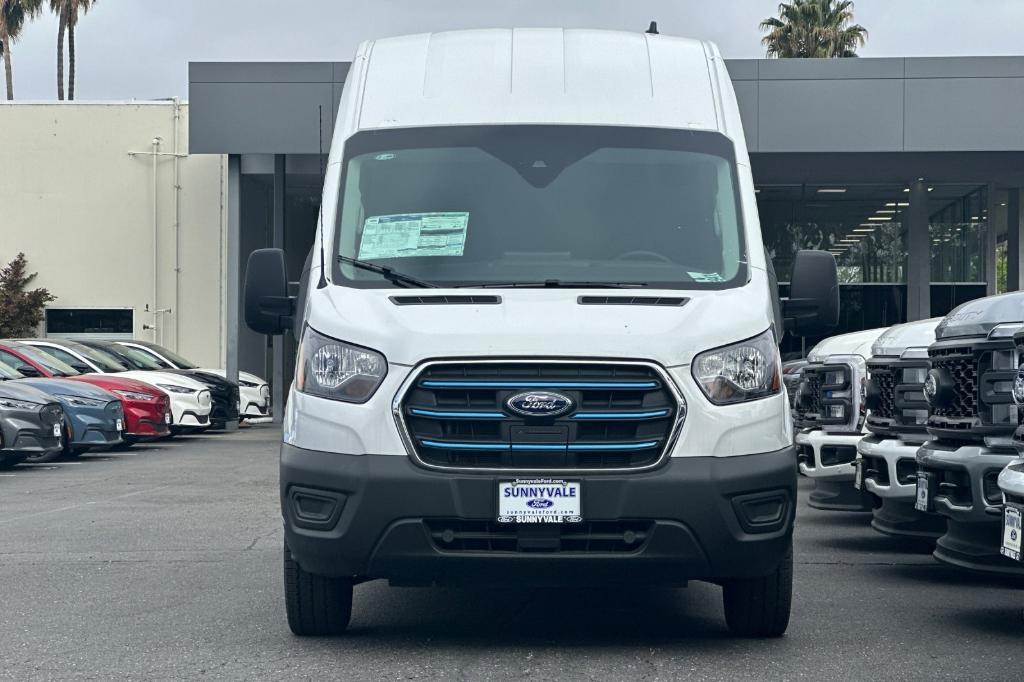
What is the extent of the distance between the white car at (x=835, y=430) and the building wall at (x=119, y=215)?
26190 mm

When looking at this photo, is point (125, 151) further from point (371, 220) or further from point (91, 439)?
point (371, 220)

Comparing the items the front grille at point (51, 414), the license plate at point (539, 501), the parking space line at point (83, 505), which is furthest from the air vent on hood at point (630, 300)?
the front grille at point (51, 414)

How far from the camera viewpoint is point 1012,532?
5965 mm

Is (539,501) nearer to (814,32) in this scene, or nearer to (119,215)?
(119,215)

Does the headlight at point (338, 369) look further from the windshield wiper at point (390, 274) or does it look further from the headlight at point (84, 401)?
the headlight at point (84, 401)

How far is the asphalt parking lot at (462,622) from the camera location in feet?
20.3

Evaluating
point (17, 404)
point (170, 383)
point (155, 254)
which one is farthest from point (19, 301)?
point (17, 404)

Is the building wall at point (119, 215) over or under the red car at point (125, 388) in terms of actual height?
over

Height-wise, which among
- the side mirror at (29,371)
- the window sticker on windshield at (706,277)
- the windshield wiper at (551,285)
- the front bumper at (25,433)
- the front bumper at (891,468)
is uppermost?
the window sticker on windshield at (706,277)

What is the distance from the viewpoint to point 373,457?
19.7ft

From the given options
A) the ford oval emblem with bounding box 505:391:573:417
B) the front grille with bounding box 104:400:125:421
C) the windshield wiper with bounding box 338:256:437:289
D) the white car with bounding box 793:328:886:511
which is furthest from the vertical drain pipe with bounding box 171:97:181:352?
the ford oval emblem with bounding box 505:391:573:417

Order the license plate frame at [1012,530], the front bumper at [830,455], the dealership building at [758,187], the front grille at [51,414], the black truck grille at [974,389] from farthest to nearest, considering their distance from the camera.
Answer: the dealership building at [758,187] → the front grille at [51,414] → the front bumper at [830,455] → the black truck grille at [974,389] → the license plate frame at [1012,530]

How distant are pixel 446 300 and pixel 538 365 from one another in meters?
0.57

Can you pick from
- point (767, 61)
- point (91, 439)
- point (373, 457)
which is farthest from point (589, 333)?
point (767, 61)
